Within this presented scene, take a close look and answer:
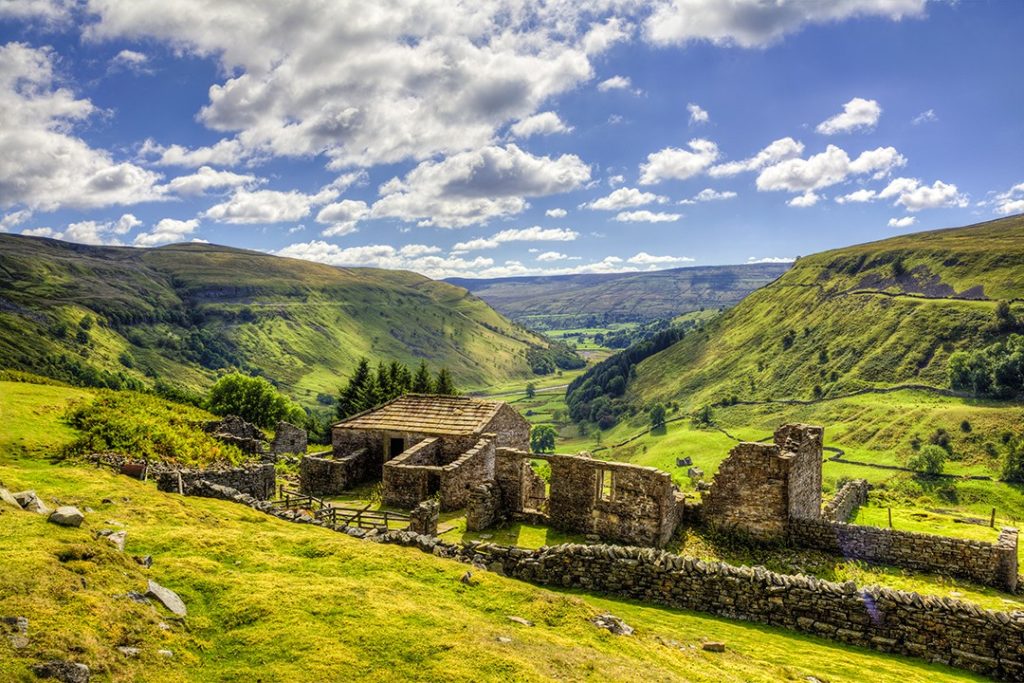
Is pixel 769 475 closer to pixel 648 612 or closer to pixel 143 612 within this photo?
pixel 648 612

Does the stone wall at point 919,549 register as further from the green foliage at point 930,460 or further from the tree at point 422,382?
the green foliage at point 930,460

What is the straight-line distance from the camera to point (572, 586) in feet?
59.7

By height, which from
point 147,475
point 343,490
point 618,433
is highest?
point 147,475

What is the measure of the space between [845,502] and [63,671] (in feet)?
110

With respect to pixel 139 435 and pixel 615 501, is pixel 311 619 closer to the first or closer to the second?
pixel 615 501

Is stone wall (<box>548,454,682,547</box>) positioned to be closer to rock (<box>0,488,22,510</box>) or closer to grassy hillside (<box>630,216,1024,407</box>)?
rock (<box>0,488,22,510</box>)

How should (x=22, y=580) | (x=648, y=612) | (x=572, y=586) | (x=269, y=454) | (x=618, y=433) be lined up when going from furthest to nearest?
(x=618, y=433) < (x=269, y=454) < (x=572, y=586) < (x=648, y=612) < (x=22, y=580)

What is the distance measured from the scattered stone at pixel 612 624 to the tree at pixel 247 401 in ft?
194

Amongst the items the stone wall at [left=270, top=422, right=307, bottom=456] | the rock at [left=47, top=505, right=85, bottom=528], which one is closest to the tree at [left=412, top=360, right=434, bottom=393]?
the stone wall at [left=270, top=422, right=307, bottom=456]

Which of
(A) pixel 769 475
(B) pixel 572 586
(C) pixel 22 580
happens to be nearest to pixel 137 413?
(C) pixel 22 580

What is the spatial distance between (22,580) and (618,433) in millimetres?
176298

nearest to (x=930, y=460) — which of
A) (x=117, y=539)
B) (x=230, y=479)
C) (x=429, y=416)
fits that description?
(x=429, y=416)

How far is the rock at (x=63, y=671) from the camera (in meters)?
8.36

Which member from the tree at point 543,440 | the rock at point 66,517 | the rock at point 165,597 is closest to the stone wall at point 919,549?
the rock at point 165,597
